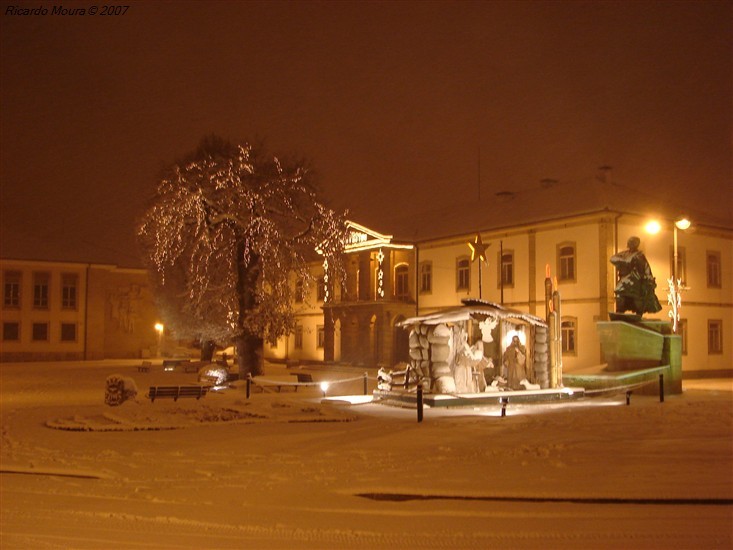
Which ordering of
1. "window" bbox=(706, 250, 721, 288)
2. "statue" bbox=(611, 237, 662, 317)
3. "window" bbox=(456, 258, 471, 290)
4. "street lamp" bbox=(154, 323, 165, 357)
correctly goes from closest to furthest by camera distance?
"statue" bbox=(611, 237, 662, 317)
"window" bbox=(706, 250, 721, 288)
"window" bbox=(456, 258, 471, 290)
"street lamp" bbox=(154, 323, 165, 357)

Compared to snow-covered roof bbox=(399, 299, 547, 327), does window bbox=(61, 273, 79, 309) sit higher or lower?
higher

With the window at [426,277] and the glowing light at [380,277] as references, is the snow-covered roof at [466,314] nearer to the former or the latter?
the window at [426,277]

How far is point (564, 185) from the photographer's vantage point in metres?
44.5

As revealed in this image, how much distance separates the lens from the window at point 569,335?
37625 mm

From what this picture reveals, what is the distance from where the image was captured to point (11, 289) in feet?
200

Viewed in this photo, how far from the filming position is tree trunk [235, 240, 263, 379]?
31.0 meters

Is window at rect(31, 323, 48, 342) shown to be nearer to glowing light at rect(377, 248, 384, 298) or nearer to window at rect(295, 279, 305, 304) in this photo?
glowing light at rect(377, 248, 384, 298)

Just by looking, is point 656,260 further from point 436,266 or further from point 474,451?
point 474,451

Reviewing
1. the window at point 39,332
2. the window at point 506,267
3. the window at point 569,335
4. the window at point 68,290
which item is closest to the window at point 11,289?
the window at point 39,332

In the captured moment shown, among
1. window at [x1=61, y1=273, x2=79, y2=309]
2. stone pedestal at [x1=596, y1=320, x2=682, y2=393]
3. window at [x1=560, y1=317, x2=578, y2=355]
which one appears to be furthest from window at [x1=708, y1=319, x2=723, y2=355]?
window at [x1=61, y1=273, x2=79, y2=309]

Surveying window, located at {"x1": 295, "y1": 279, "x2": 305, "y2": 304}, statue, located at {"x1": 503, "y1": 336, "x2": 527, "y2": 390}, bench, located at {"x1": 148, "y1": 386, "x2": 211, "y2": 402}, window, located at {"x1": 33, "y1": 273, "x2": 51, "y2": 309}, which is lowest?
bench, located at {"x1": 148, "y1": 386, "x2": 211, "y2": 402}

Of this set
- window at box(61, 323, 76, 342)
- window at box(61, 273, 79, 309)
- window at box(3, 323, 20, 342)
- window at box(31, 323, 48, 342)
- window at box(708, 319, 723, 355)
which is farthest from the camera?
window at box(61, 273, 79, 309)

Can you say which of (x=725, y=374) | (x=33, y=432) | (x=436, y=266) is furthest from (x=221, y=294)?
(x=725, y=374)

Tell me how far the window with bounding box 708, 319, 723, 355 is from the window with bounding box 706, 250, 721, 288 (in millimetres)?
1939
